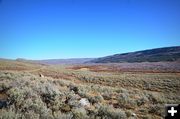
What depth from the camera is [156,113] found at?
7.60 meters

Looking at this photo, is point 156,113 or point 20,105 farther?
→ point 156,113

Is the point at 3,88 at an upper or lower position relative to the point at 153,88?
upper

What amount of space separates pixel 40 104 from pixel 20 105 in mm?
671

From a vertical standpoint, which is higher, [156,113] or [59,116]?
[59,116]

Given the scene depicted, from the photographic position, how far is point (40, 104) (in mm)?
6039

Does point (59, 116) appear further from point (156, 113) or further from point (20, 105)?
point (156, 113)

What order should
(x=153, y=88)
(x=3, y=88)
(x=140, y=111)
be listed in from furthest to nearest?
(x=153, y=88)
(x=3, y=88)
(x=140, y=111)

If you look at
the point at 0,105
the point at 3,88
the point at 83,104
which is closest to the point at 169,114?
the point at 83,104

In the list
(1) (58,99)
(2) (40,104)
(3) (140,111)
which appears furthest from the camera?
(3) (140,111)

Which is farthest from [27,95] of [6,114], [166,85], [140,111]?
[166,85]

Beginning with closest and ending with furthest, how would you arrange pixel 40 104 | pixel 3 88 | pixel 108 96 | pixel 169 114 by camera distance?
A: pixel 169 114 < pixel 40 104 < pixel 3 88 < pixel 108 96

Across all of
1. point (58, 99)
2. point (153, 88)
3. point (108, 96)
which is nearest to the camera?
point (58, 99)

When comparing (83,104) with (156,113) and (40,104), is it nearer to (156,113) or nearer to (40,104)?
(40,104)

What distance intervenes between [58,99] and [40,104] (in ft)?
4.22
